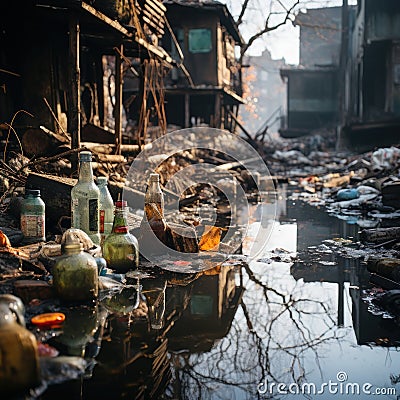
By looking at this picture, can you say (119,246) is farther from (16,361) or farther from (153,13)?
(153,13)

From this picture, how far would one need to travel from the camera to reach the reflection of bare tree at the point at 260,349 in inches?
86.5

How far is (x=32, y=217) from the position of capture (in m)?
4.04

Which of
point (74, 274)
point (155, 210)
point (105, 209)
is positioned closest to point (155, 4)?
point (155, 210)

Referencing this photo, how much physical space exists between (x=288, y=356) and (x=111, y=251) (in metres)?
1.75

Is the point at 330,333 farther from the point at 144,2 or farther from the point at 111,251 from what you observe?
the point at 144,2

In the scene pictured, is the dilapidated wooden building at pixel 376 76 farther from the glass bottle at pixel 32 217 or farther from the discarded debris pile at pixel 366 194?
the glass bottle at pixel 32 217

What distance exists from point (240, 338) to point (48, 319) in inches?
38.6

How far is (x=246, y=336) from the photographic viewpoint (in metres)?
2.76

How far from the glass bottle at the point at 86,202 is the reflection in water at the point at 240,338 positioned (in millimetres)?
673

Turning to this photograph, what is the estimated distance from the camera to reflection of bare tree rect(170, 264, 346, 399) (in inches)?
86.5

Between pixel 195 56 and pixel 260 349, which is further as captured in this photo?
pixel 195 56

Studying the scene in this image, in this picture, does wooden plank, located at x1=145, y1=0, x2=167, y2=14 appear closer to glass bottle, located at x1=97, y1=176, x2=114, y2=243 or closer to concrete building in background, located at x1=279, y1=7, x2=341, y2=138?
glass bottle, located at x1=97, y1=176, x2=114, y2=243

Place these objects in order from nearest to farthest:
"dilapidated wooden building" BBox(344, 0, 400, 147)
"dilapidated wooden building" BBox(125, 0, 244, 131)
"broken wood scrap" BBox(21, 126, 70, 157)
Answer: "broken wood scrap" BBox(21, 126, 70, 157)
"dilapidated wooden building" BBox(125, 0, 244, 131)
"dilapidated wooden building" BBox(344, 0, 400, 147)

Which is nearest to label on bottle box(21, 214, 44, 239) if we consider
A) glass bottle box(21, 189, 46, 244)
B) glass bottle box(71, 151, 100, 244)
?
glass bottle box(21, 189, 46, 244)
